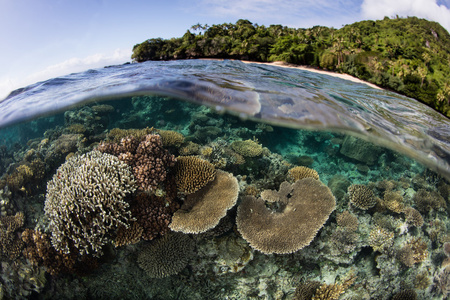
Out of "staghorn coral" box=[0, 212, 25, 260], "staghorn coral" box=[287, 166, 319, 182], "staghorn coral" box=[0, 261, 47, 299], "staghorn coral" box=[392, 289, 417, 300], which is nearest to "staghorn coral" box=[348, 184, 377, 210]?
"staghorn coral" box=[287, 166, 319, 182]

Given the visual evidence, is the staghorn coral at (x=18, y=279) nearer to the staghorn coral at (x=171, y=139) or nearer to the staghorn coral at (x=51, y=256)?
the staghorn coral at (x=51, y=256)

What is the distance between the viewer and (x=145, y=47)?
14211mm

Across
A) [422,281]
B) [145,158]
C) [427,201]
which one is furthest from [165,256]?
[427,201]

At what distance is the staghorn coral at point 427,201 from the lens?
6824 mm

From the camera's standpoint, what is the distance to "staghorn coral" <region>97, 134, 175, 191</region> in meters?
4.01

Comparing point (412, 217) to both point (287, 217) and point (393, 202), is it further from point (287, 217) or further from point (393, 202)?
point (287, 217)

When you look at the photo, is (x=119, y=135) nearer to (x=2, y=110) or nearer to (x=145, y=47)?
(x=2, y=110)

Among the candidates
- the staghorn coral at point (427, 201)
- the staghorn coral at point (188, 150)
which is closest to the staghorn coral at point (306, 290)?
the staghorn coral at point (188, 150)

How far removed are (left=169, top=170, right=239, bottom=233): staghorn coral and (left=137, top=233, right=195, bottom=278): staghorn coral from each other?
55 cm

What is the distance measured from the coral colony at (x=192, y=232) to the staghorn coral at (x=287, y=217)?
2 cm

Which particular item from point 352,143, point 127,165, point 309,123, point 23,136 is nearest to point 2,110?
point 23,136

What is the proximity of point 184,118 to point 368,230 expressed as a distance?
28.5ft

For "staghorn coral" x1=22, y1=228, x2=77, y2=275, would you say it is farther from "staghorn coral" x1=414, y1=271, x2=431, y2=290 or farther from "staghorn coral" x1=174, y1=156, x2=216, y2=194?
"staghorn coral" x1=414, y1=271, x2=431, y2=290

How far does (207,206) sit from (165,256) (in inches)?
54.5
